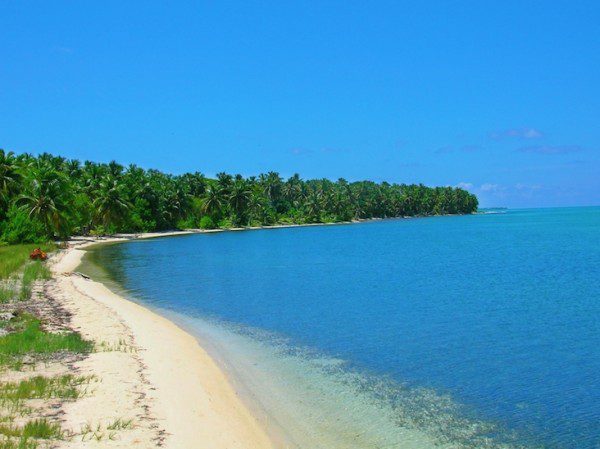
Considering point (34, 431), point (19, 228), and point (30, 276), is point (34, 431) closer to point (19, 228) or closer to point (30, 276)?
point (30, 276)

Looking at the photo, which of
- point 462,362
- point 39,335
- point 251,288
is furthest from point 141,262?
point 462,362

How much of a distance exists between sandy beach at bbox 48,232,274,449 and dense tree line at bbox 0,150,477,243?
156ft

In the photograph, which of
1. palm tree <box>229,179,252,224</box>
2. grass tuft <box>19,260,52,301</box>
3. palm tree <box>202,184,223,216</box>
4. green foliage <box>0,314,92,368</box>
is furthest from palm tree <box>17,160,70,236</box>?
palm tree <box>229,179,252,224</box>

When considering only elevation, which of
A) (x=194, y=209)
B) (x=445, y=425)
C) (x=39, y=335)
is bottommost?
(x=445, y=425)

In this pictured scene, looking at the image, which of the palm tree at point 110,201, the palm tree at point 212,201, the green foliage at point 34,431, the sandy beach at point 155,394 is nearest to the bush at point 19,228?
the palm tree at point 110,201

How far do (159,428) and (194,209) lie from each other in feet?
388

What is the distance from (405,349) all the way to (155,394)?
949cm

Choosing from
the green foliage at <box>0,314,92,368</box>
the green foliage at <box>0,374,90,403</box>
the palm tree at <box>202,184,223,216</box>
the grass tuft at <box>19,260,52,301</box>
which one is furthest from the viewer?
the palm tree at <box>202,184,223,216</box>

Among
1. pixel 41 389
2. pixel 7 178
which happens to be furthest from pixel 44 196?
pixel 41 389

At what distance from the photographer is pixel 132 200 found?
104 meters

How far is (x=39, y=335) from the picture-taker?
56.1 feet

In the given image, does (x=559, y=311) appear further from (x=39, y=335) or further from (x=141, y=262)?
(x=141, y=262)

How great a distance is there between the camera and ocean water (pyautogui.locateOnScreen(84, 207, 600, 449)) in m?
12.1

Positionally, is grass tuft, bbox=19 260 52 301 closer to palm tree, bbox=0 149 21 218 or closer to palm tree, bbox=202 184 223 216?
palm tree, bbox=0 149 21 218
